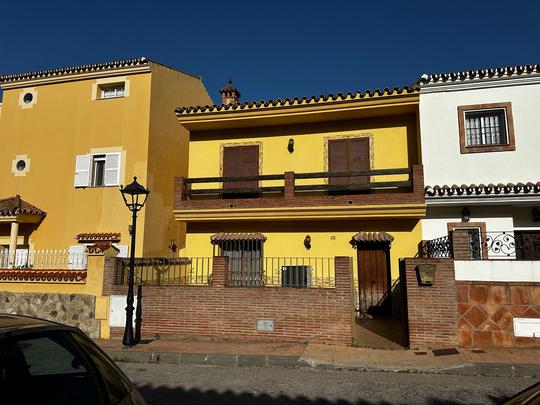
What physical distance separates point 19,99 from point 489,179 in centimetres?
1704

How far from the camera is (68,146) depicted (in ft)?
49.5

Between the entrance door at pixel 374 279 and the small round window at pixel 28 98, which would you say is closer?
the entrance door at pixel 374 279

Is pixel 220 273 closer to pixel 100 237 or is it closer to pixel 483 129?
pixel 100 237

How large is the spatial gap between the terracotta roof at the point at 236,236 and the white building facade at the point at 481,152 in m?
5.04

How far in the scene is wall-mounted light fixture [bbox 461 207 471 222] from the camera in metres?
11.6

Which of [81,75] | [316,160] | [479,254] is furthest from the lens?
[81,75]

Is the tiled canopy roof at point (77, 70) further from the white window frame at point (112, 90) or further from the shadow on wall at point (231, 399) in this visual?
the shadow on wall at point (231, 399)

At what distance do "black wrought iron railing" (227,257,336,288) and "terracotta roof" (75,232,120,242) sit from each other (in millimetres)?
4056

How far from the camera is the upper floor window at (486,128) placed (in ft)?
38.7

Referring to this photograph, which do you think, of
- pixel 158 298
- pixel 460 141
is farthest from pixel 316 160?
pixel 158 298

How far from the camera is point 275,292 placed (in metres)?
9.47

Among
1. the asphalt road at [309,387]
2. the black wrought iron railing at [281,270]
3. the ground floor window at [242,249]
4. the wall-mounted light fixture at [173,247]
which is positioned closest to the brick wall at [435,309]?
the asphalt road at [309,387]

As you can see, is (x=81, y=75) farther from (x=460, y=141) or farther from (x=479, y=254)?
(x=479, y=254)

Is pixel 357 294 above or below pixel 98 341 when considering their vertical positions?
above
